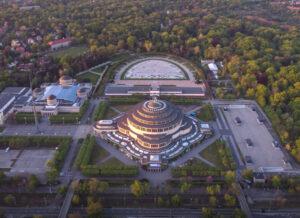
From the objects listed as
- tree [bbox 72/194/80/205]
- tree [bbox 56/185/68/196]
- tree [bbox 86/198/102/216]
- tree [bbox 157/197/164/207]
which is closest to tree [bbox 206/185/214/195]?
tree [bbox 157/197/164/207]

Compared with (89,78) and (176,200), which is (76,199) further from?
(89,78)

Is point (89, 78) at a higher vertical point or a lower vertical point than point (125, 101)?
higher

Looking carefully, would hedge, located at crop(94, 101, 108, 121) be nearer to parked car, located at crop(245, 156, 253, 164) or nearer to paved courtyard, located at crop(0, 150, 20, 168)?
paved courtyard, located at crop(0, 150, 20, 168)

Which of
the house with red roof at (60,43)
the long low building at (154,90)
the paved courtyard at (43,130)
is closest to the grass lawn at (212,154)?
the long low building at (154,90)

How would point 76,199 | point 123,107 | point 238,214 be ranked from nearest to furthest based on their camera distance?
point 238,214 → point 76,199 → point 123,107

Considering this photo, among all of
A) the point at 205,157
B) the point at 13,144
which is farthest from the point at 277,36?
the point at 13,144

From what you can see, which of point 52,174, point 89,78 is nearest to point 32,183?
point 52,174

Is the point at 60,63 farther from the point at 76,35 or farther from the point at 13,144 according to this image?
the point at 13,144
